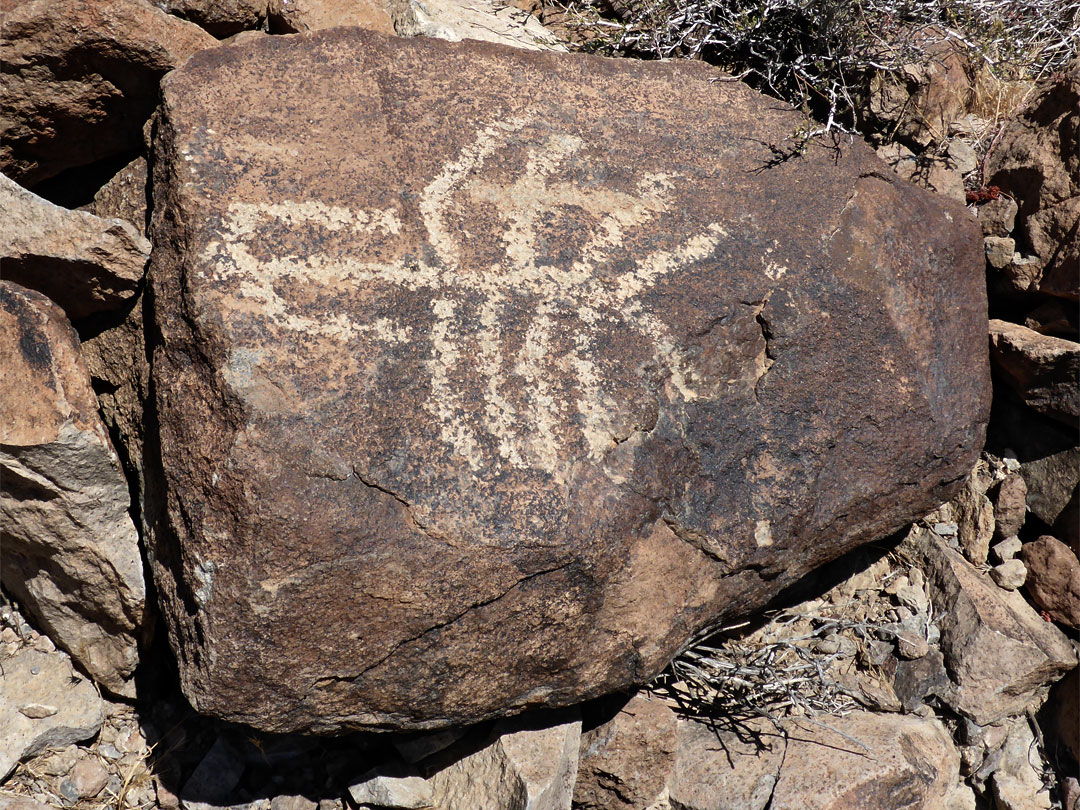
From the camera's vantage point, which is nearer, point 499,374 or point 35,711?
point 499,374

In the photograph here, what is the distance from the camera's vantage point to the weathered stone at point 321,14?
8.06 feet

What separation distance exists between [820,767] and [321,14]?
7.93ft

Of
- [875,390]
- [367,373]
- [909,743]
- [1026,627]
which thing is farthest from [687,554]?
[1026,627]

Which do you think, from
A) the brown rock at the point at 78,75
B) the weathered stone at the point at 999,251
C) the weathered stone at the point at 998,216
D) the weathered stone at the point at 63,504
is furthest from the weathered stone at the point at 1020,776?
the brown rock at the point at 78,75

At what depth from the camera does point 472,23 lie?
107 inches

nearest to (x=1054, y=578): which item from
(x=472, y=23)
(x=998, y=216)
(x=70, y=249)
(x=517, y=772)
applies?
(x=998, y=216)

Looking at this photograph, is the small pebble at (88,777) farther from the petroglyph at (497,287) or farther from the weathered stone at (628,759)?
the petroglyph at (497,287)

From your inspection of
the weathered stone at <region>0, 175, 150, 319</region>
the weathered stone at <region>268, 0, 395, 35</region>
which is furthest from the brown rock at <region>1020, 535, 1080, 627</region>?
the weathered stone at <region>0, 175, 150, 319</region>

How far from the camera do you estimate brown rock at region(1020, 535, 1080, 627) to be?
2.49m

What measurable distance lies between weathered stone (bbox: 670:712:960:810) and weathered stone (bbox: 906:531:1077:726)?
18cm

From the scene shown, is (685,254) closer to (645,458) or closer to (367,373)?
(645,458)

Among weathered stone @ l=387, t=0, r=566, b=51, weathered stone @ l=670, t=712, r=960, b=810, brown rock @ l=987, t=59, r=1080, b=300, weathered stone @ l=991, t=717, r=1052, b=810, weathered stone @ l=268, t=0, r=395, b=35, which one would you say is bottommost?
weathered stone @ l=991, t=717, r=1052, b=810

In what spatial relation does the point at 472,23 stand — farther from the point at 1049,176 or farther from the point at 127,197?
the point at 1049,176

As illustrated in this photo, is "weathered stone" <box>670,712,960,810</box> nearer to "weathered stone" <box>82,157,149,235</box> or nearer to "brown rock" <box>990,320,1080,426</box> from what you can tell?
"brown rock" <box>990,320,1080,426</box>
